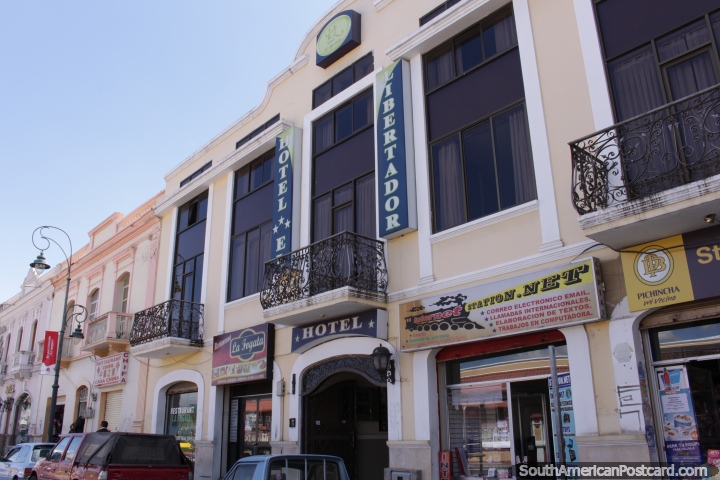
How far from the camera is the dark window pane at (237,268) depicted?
16.2m

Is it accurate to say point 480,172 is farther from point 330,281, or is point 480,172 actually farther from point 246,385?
point 246,385

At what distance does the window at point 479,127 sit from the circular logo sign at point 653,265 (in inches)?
86.5

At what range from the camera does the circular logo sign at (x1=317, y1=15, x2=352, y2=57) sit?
48.4ft

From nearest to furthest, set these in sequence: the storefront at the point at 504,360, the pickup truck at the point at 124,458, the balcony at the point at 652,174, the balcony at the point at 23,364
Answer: the balcony at the point at 652,174 < the storefront at the point at 504,360 < the pickup truck at the point at 124,458 < the balcony at the point at 23,364

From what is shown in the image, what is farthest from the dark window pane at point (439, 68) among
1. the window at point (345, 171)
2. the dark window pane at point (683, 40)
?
the dark window pane at point (683, 40)

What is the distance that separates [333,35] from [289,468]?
10694 millimetres

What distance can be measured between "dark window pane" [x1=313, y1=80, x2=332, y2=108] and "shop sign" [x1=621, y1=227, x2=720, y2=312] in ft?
29.1

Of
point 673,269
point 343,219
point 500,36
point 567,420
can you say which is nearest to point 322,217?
point 343,219

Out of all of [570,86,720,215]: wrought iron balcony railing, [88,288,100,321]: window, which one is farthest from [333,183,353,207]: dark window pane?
[88,288,100,321]: window

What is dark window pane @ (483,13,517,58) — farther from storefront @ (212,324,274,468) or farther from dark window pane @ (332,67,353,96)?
storefront @ (212,324,274,468)

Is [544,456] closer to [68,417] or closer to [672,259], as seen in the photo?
[672,259]

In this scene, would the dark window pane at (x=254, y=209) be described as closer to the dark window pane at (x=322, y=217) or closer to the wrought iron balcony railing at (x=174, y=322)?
the dark window pane at (x=322, y=217)

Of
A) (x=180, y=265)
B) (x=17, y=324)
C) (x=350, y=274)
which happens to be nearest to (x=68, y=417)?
(x=180, y=265)

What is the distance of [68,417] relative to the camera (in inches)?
914
